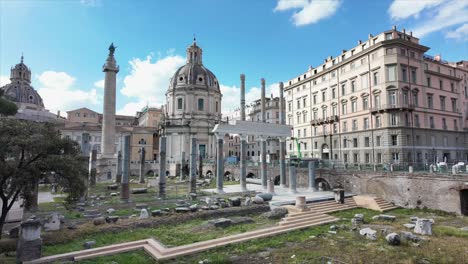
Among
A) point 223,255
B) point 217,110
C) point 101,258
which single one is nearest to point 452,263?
point 223,255

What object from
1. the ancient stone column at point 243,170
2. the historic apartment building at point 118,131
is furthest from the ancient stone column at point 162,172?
the historic apartment building at point 118,131

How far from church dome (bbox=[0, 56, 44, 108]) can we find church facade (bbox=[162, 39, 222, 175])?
42577mm

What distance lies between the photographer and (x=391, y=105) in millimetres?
→ 34000

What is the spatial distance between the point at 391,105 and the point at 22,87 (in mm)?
87290

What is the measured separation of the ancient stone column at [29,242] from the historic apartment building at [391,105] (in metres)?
35.0

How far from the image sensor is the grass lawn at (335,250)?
9969 millimetres

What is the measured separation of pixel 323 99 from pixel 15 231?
139 feet

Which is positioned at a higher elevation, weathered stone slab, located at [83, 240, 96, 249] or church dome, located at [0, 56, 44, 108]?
church dome, located at [0, 56, 44, 108]

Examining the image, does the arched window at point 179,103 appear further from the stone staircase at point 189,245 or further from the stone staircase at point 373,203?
the stone staircase at point 189,245

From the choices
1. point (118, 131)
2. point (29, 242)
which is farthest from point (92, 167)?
point (118, 131)

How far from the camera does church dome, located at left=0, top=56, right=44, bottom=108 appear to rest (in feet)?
244

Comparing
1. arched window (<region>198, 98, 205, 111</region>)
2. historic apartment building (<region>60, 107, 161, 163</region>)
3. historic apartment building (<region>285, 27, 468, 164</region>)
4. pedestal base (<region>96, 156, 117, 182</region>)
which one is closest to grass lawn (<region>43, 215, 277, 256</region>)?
historic apartment building (<region>285, 27, 468, 164</region>)

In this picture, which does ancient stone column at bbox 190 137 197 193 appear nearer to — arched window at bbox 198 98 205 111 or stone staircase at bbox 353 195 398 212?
stone staircase at bbox 353 195 398 212

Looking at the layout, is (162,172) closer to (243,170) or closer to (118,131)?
(243,170)
